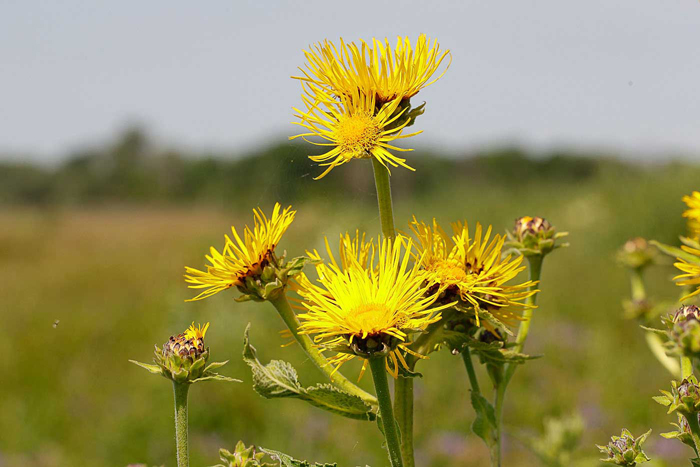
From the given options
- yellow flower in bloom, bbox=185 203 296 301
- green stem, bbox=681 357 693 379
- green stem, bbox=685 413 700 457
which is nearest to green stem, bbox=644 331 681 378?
green stem, bbox=681 357 693 379

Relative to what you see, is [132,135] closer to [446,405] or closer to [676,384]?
[446,405]

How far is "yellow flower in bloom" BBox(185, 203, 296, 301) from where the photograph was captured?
0.86m

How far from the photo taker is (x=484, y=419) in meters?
0.96

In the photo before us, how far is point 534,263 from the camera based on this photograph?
1.06 meters

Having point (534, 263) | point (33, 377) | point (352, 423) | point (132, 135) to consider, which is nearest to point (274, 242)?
point (534, 263)

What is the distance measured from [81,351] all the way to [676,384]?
25.5 ft

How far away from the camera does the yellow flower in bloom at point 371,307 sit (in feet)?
2.41

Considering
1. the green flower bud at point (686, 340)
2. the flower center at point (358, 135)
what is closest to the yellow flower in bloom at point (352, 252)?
the flower center at point (358, 135)

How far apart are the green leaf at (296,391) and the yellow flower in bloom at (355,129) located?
28 centimetres

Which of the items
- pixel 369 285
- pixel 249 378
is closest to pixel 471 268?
pixel 369 285

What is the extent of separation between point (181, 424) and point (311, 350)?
22 cm

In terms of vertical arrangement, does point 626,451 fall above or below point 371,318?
below

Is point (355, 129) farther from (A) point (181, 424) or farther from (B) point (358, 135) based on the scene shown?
(A) point (181, 424)

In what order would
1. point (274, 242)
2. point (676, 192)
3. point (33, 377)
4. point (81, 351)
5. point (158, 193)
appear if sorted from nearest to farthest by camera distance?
point (274, 242) → point (33, 377) → point (81, 351) → point (676, 192) → point (158, 193)
